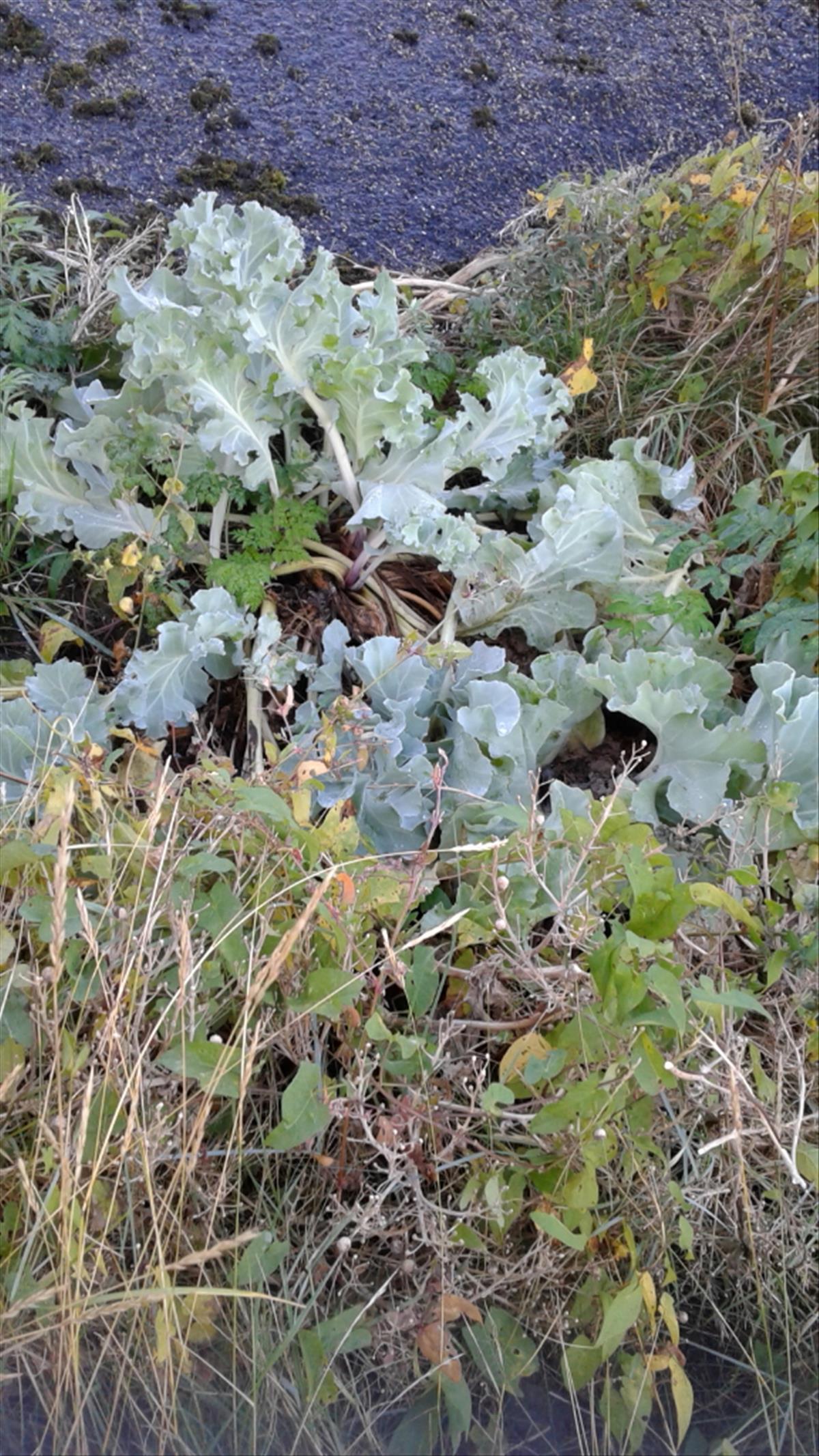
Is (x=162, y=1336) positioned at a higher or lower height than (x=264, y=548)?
lower

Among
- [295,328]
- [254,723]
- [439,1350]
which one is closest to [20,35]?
[295,328]

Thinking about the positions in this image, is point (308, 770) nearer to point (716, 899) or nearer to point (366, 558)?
point (716, 899)

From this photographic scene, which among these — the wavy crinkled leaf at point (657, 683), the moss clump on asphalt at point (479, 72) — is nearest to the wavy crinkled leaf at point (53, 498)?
the wavy crinkled leaf at point (657, 683)

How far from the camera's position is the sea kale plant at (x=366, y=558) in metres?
1.75

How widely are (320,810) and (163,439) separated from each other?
0.71 meters

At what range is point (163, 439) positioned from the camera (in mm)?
1889

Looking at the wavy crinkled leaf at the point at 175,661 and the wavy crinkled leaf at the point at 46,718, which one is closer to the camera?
the wavy crinkled leaf at the point at 46,718

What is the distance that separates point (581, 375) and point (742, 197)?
0.56 metres

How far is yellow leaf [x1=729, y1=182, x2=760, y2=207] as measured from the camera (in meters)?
2.27

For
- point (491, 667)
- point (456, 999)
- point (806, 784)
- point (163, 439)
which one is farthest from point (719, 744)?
point (163, 439)

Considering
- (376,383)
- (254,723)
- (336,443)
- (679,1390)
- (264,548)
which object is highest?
(376,383)

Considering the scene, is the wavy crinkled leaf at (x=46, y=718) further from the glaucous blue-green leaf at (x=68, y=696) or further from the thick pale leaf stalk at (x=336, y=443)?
the thick pale leaf stalk at (x=336, y=443)

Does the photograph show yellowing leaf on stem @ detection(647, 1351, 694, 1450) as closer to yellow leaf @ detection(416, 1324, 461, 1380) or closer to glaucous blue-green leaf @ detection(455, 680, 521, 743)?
yellow leaf @ detection(416, 1324, 461, 1380)

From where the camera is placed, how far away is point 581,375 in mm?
2148
